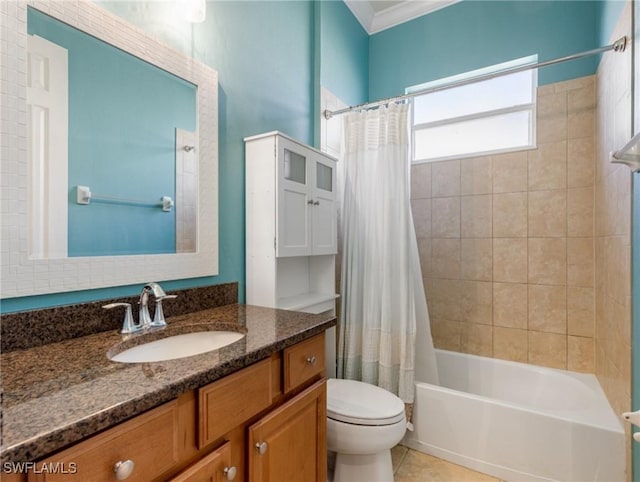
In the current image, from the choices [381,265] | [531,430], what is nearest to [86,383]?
[381,265]

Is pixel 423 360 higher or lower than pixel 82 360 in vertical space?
lower

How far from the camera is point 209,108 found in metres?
1.41

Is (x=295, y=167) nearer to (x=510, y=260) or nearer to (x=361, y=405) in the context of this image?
(x=361, y=405)

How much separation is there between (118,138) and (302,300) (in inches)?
45.4

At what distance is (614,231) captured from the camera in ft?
5.23

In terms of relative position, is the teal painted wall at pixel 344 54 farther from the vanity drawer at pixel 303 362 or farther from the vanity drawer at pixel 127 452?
the vanity drawer at pixel 127 452

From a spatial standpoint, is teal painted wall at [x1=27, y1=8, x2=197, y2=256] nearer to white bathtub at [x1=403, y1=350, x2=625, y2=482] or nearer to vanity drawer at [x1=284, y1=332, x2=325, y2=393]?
vanity drawer at [x1=284, y1=332, x2=325, y2=393]

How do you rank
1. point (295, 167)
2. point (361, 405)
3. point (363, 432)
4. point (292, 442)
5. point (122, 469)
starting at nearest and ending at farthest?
point (122, 469) < point (292, 442) < point (363, 432) < point (361, 405) < point (295, 167)

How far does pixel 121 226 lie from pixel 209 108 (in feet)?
2.09

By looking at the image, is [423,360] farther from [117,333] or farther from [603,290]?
[117,333]

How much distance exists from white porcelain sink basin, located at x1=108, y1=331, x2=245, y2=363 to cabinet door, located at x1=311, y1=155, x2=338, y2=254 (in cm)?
75

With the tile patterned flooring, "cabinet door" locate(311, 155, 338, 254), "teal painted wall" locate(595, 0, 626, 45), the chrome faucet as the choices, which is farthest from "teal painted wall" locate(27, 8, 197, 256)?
"teal painted wall" locate(595, 0, 626, 45)

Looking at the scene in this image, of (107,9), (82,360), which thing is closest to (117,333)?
(82,360)

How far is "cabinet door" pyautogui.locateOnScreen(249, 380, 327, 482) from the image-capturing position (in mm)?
894
